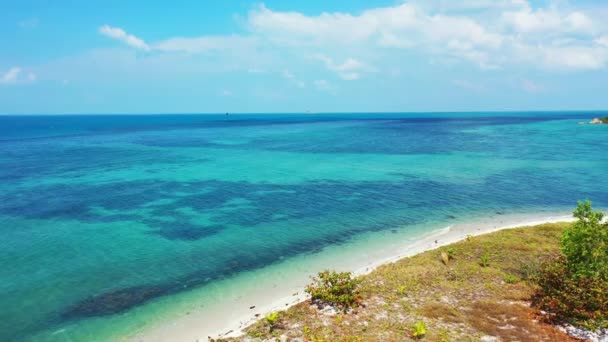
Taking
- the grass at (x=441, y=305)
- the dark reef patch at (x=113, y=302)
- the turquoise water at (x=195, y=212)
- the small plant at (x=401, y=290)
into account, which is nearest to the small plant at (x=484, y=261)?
the grass at (x=441, y=305)

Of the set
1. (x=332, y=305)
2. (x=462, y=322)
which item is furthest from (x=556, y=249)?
(x=332, y=305)

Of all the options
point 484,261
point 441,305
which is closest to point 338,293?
point 441,305

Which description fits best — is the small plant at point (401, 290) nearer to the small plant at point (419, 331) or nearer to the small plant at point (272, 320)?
the small plant at point (419, 331)

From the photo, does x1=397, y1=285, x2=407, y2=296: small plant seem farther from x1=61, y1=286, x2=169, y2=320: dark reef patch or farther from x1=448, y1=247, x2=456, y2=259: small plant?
x1=61, y1=286, x2=169, y2=320: dark reef patch

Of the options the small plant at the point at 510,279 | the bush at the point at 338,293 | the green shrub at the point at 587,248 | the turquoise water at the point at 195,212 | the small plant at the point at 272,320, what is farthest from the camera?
the turquoise water at the point at 195,212

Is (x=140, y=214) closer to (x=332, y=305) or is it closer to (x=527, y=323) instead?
(x=332, y=305)

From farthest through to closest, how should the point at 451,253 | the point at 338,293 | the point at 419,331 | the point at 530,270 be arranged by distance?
the point at 451,253 < the point at 530,270 < the point at 338,293 < the point at 419,331

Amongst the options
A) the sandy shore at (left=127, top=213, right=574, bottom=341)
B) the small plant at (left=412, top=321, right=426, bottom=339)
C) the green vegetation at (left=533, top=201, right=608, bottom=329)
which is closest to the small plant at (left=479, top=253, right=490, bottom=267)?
the green vegetation at (left=533, top=201, right=608, bottom=329)

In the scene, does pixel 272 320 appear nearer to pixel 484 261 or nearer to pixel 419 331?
pixel 419 331
